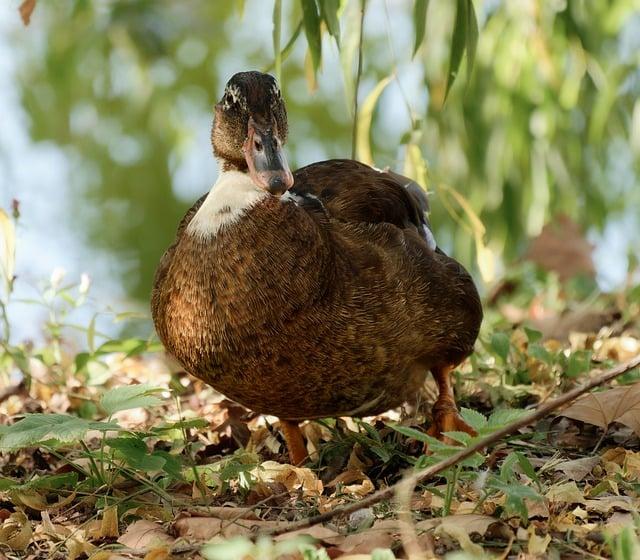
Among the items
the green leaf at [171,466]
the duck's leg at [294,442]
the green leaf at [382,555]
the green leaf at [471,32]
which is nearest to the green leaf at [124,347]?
the duck's leg at [294,442]

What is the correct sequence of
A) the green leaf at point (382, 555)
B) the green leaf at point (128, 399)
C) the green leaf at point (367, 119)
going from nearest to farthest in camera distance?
the green leaf at point (382, 555) → the green leaf at point (128, 399) → the green leaf at point (367, 119)

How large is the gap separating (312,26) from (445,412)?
61.3 inches

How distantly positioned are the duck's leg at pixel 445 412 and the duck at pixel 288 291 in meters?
0.16

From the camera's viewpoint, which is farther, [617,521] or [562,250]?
[562,250]

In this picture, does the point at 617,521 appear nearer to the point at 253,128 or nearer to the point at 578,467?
the point at 578,467

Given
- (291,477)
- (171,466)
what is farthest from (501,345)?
(171,466)

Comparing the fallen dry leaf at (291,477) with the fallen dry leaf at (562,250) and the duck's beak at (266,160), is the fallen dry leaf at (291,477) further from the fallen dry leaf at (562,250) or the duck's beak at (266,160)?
the fallen dry leaf at (562,250)

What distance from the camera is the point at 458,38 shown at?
4277 mm

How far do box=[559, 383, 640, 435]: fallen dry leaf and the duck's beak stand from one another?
119cm

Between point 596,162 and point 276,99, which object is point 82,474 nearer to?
point 276,99

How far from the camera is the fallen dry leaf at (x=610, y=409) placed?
11.9 ft

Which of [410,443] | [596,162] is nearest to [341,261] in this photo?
[410,443]

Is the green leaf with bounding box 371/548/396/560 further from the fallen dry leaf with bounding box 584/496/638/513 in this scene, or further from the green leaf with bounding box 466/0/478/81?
the green leaf with bounding box 466/0/478/81

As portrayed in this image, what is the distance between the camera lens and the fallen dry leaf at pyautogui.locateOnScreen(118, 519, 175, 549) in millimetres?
2924
